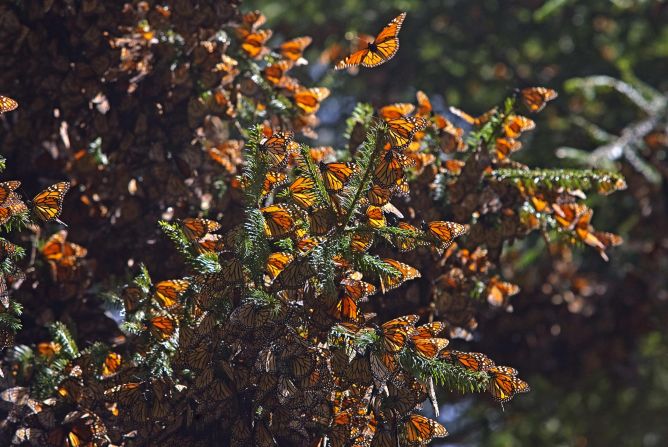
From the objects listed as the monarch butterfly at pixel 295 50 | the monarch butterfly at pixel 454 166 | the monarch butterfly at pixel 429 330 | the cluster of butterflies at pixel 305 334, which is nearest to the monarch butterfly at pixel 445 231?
the cluster of butterflies at pixel 305 334

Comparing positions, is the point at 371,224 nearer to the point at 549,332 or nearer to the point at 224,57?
the point at 224,57

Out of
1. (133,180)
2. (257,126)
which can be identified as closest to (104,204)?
(133,180)

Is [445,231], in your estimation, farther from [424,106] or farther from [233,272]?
[424,106]

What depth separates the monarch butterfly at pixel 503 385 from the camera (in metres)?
1.10

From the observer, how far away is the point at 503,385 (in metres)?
1.10

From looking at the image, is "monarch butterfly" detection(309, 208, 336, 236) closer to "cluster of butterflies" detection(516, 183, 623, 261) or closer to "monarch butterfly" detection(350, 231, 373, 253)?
"monarch butterfly" detection(350, 231, 373, 253)

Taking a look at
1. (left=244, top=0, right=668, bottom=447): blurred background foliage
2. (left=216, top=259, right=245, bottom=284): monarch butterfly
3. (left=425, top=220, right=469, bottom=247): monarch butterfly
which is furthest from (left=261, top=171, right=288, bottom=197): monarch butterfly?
(left=244, top=0, right=668, bottom=447): blurred background foliage

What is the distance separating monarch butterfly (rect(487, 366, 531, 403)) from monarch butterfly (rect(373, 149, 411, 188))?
26 centimetres

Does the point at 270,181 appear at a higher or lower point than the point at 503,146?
higher

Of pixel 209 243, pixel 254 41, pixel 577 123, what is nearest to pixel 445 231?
pixel 209 243

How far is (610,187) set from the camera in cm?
139

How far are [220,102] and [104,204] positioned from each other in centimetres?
27

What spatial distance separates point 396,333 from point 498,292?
1.45 ft

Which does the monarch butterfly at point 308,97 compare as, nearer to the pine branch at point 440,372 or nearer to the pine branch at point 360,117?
the pine branch at point 360,117
